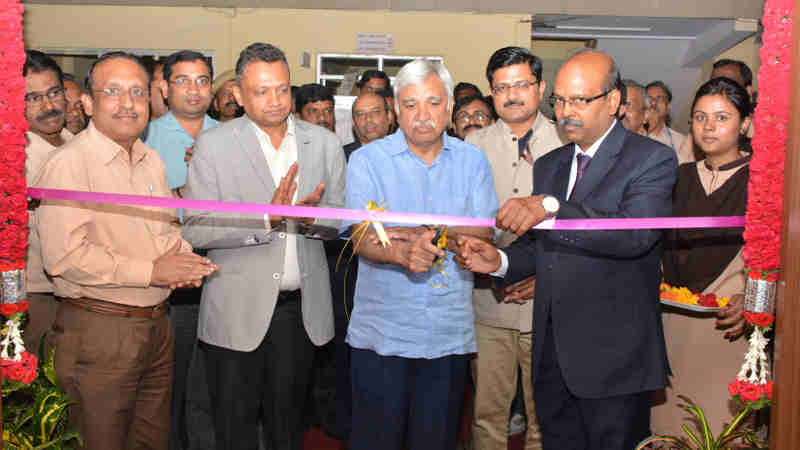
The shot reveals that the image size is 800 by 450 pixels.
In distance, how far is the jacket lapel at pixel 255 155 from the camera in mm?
3082

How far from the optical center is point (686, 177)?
3590 millimetres

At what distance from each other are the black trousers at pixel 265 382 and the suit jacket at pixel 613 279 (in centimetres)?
115

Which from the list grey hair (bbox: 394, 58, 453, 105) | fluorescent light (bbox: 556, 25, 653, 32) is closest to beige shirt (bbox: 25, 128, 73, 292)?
grey hair (bbox: 394, 58, 453, 105)

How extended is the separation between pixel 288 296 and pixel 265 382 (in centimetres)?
40

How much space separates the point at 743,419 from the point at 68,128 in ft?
13.8

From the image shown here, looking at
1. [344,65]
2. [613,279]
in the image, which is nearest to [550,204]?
[613,279]

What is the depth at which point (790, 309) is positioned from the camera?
2.35m

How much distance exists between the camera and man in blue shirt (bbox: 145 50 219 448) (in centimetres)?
383

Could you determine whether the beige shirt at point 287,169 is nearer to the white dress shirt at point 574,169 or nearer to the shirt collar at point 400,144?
the shirt collar at point 400,144

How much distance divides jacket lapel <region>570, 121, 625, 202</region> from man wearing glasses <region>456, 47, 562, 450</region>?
2.68ft

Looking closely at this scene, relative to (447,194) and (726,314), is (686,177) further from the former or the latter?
(447,194)

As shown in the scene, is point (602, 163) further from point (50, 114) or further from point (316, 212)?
point (50, 114)

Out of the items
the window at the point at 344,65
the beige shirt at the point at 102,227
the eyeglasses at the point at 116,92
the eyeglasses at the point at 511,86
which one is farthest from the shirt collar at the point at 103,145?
the window at the point at 344,65

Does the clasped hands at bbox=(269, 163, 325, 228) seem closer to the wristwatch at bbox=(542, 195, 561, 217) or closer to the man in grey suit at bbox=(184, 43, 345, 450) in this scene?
the man in grey suit at bbox=(184, 43, 345, 450)
